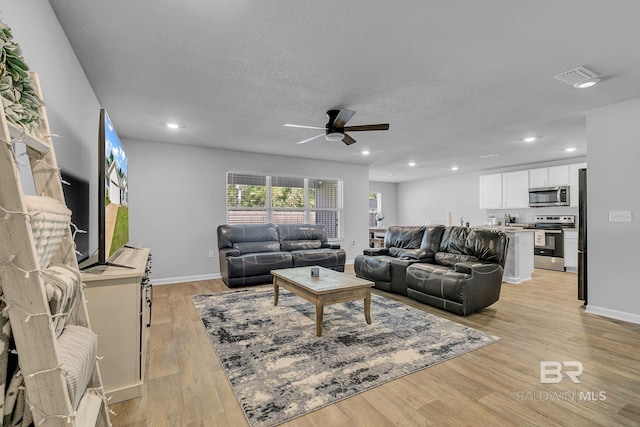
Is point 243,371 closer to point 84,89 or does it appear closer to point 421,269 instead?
point 421,269

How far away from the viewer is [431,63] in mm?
2539

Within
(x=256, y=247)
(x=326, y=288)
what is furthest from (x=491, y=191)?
(x=326, y=288)

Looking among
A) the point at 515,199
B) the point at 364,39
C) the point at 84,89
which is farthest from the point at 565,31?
the point at 515,199

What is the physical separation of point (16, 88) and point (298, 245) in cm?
501

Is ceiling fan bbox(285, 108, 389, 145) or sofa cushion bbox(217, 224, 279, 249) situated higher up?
ceiling fan bbox(285, 108, 389, 145)

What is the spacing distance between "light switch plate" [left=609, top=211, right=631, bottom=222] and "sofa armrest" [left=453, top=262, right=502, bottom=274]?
1.32 metres

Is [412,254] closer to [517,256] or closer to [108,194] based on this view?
Answer: [517,256]

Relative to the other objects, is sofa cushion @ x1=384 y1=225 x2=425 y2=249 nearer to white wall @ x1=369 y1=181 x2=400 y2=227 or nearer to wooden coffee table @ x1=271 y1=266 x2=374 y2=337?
wooden coffee table @ x1=271 y1=266 x2=374 y2=337

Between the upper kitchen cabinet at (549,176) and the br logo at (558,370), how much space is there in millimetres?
Answer: 5542

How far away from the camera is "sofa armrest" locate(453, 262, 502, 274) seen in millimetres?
3424

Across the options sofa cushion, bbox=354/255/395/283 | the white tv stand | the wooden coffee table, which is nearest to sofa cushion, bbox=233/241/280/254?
sofa cushion, bbox=354/255/395/283

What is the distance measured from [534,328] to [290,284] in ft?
8.46

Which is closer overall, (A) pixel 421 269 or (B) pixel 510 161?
(A) pixel 421 269

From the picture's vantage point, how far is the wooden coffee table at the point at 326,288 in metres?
2.88
